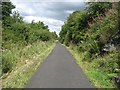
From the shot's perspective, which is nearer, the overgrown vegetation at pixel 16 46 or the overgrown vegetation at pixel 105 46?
the overgrown vegetation at pixel 105 46

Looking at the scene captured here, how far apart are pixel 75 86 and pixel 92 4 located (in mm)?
15026

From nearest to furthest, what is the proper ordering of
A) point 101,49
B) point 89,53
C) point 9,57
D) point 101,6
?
point 9,57
point 101,49
point 89,53
point 101,6

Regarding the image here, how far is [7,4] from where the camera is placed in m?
50.0

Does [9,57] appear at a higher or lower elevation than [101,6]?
lower

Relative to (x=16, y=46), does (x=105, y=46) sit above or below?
above

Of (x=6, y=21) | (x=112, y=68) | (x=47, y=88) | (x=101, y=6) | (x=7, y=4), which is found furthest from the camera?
(x=7, y=4)

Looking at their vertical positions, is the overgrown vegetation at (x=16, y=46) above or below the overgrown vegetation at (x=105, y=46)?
below

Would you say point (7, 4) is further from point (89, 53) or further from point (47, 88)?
point (47, 88)

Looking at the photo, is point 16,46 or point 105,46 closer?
point 105,46

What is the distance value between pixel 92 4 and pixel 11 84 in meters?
16.0

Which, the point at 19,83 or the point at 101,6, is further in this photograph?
the point at 101,6

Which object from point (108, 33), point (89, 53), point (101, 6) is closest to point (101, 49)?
point (89, 53)

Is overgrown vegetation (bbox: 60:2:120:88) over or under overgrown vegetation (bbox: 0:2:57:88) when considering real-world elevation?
over

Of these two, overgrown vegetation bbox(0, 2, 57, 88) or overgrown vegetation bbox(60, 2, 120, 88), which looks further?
overgrown vegetation bbox(0, 2, 57, 88)
